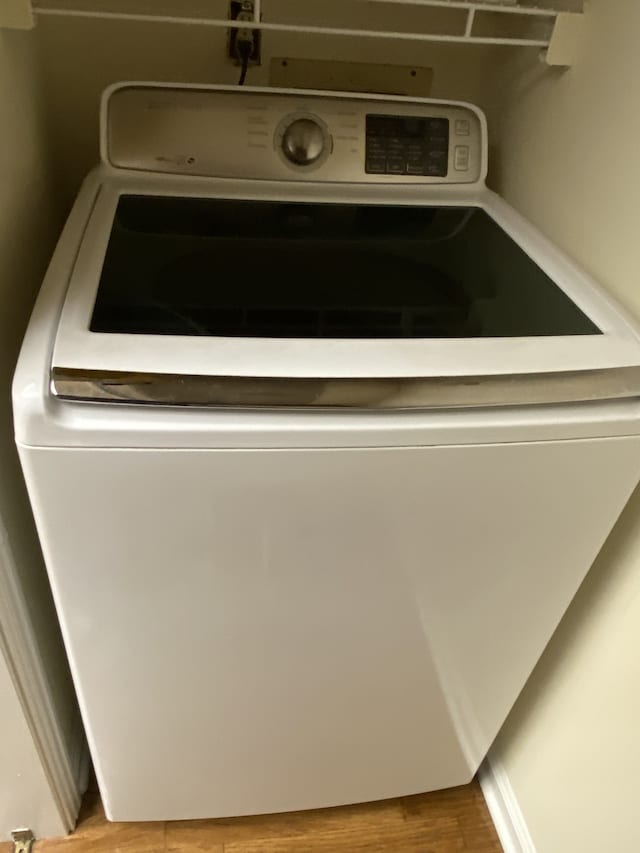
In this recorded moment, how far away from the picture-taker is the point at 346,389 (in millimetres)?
670

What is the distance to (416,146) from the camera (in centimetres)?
108

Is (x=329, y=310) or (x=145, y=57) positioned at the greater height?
(x=145, y=57)

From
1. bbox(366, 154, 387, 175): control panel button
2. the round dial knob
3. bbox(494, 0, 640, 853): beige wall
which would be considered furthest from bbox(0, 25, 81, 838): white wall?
bbox(494, 0, 640, 853): beige wall

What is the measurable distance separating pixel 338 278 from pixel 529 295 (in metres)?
0.23

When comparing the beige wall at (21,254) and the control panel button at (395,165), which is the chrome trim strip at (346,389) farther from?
the control panel button at (395,165)

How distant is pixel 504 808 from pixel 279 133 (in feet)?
3.86

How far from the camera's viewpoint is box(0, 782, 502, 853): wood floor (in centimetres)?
122

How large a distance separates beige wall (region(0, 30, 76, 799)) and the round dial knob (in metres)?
0.35

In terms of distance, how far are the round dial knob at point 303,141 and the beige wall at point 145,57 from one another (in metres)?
0.17

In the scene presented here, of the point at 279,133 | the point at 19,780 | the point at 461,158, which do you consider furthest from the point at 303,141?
the point at 19,780

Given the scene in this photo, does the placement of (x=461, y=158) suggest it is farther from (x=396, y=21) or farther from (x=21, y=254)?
(x=21, y=254)

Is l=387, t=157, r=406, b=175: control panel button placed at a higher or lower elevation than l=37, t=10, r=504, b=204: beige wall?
lower

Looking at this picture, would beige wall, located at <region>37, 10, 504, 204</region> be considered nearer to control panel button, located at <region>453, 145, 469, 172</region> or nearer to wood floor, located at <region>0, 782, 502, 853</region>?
control panel button, located at <region>453, 145, 469, 172</region>

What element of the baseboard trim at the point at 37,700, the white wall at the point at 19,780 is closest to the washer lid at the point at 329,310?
the baseboard trim at the point at 37,700
